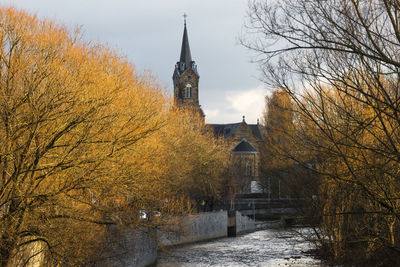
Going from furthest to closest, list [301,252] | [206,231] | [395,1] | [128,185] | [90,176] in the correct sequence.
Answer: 1. [206,231]
2. [301,252]
3. [128,185]
4. [90,176]
5. [395,1]

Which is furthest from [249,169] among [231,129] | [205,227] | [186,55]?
[205,227]

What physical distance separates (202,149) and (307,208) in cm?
1503

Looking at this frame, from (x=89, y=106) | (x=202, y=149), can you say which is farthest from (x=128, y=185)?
(x=202, y=149)

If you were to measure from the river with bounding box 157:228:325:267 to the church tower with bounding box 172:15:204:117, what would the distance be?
175ft

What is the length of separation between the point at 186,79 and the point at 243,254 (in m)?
62.0

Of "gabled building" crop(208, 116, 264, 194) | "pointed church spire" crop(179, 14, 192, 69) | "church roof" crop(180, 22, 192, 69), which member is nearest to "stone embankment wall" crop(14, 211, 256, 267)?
"gabled building" crop(208, 116, 264, 194)

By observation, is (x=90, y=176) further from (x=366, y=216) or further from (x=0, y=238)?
(x=366, y=216)

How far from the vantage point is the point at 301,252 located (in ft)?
90.5

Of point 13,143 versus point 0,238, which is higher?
point 13,143

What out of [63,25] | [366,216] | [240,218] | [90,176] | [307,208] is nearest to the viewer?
[90,176]

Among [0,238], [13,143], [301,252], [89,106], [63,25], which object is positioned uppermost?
[63,25]

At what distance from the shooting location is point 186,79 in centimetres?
8812

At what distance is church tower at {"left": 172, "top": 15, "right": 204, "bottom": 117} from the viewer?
86.5m

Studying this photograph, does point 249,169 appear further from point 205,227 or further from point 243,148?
point 205,227
